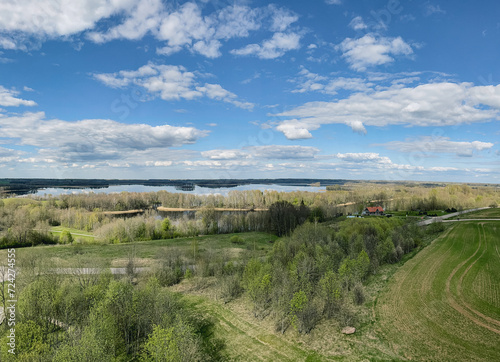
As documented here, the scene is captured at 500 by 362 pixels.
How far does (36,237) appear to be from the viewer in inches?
2469

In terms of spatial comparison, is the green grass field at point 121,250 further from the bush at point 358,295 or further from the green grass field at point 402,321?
the bush at point 358,295

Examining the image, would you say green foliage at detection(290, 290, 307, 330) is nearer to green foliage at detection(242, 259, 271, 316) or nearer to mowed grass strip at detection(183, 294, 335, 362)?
mowed grass strip at detection(183, 294, 335, 362)

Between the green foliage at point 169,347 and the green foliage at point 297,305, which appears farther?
the green foliage at point 297,305

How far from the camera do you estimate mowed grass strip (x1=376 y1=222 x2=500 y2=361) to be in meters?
19.6

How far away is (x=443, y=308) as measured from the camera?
25.6m

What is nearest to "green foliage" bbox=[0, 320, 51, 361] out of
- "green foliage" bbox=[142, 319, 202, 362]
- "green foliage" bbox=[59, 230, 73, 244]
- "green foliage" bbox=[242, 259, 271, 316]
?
"green foliage" bbox=[142, 319, 202, 362]

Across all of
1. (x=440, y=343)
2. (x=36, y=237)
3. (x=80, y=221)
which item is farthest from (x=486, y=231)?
(x=80, y=221)

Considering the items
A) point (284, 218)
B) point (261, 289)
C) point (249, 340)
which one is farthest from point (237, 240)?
point (249, 340)

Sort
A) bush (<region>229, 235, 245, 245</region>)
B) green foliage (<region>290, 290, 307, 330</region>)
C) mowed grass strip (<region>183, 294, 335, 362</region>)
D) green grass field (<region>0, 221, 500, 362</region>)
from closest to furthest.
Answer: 1. green grass field (<region>0, 221, 500, 362</region>)
2. mowed grass strip (<region>183, 294, 335, 362</region>)
3. green foliage (<region>290, 290, 307, 330</region>)
4. bush (<region>229, 235, 245, 245</region>)

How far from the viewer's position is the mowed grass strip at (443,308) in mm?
19625

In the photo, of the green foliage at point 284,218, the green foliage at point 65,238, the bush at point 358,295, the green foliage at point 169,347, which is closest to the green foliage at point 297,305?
the bush at point 358,295

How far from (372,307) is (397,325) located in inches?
153

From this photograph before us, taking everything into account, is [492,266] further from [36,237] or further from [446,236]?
[36,237]

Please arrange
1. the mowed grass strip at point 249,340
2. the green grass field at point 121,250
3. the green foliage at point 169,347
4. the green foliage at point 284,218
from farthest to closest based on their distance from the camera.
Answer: the green foliage at point 284,218 → the green grass field at point 121,250 → the mowed grass strip at point 249,340 → the green foliage at point 169,347
